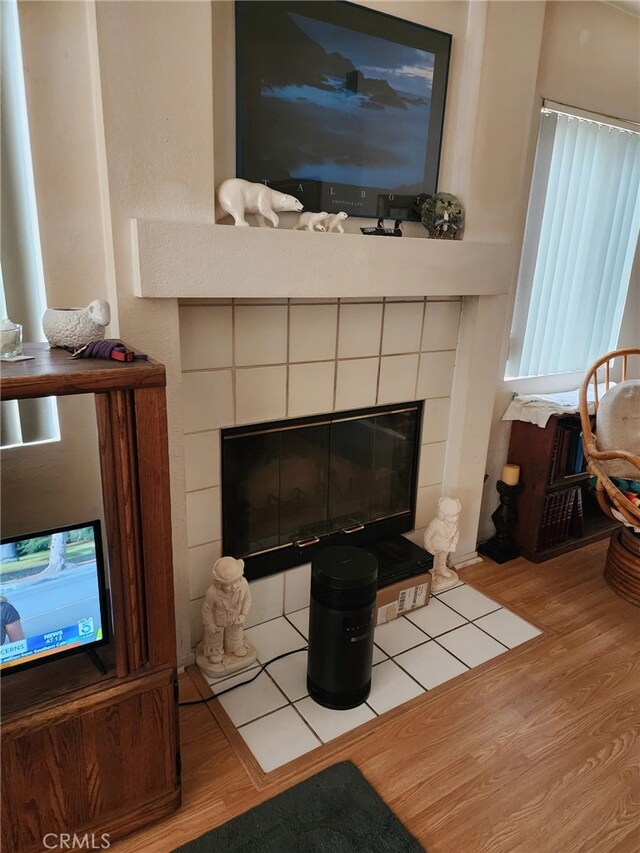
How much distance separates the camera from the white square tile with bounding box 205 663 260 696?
5.77ft

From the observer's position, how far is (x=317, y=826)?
134cm

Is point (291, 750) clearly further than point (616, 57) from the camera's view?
No

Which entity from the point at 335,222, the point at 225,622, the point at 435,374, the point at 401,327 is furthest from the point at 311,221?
the point at 225,622

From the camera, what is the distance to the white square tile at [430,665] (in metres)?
1.83

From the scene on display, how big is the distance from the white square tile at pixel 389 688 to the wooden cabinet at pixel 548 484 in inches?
40.4

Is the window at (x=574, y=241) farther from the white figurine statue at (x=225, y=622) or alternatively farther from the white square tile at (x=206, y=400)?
the white figurine statue at (x=225, y=622)

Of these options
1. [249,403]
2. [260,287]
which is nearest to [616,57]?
[260,287]

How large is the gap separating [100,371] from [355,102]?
49.4 inches

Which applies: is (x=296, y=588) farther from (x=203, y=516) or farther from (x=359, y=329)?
(x=359, y=329)

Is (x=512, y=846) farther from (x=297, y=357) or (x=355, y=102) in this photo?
(x=355, y=102)

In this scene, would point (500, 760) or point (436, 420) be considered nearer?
point (500, 760)

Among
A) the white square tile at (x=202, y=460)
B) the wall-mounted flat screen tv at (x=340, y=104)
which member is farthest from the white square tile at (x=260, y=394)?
the wall-mounted flat screen tv at (x=340, y=104)

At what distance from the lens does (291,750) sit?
155 centimetres

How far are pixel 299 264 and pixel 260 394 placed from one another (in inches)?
17.4
